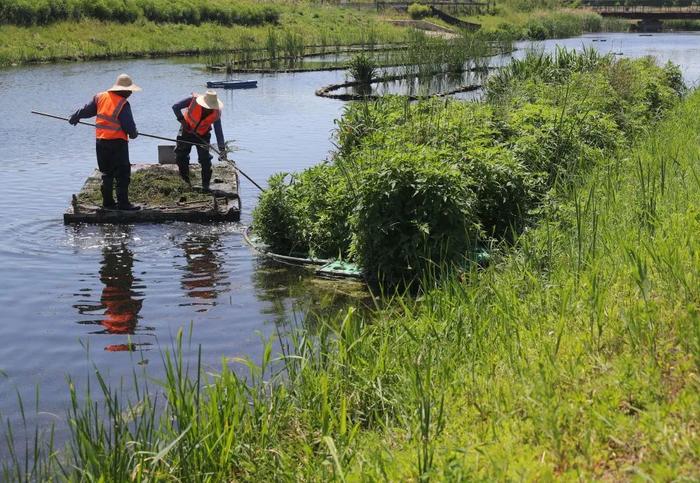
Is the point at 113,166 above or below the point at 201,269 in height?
above

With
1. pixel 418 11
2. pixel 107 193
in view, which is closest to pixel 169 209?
pixel 107 193

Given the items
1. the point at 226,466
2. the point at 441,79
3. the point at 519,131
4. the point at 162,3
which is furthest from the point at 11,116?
the point at 162,3

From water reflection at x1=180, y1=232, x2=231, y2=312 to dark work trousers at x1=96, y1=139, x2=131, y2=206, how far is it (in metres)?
1.32

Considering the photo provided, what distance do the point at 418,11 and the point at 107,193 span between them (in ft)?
211

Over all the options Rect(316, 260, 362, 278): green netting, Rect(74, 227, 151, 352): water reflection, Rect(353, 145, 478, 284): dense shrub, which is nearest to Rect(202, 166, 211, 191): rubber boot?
Rect(74, 227, 151, 352): water reflection

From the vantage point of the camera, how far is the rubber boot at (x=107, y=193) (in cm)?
1162

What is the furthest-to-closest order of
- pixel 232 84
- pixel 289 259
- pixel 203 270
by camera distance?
1. pixel 232 84
2. pixel 289 259
3. pixel 203 270

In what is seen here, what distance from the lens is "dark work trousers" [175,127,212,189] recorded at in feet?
41.6

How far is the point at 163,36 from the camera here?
47562mm

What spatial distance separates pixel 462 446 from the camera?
3957 mm

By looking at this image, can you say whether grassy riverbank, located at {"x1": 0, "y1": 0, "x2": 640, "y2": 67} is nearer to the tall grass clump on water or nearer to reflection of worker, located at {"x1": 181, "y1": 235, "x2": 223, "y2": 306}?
the tall grass clump on water

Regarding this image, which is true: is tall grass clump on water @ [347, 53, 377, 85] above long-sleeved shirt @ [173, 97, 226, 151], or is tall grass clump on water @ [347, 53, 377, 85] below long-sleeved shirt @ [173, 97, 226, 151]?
above

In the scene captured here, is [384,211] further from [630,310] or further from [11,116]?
[11,116]

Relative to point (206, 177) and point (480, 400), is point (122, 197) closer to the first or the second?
point (206, 177)
